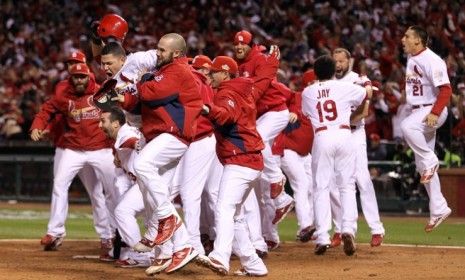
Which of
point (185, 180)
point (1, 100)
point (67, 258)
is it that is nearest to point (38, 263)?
point (67, 258)

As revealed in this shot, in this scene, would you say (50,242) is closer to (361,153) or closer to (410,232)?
(361,153)

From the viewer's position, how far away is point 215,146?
11.5 meters

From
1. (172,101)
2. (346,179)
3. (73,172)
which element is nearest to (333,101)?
(346,179)

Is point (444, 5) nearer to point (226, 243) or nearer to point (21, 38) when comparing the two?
point (21, 38)

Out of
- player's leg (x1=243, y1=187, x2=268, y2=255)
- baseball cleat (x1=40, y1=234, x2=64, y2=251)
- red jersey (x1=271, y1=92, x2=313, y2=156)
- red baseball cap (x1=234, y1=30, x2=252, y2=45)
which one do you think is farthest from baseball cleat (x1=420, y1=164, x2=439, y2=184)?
baseball cleat (x1=40, y1=234, x2=64, y2=251)

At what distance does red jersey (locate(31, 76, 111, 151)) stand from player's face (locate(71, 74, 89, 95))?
5 centimetres

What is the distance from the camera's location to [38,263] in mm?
12039

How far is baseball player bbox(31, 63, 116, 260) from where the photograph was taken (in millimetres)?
13820

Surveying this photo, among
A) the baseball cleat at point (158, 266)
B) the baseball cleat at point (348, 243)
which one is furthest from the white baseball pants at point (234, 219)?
the baseball cleat at point (348, 243)

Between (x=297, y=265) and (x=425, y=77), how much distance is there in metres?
3.14

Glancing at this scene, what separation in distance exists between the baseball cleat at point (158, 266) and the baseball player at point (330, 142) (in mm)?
2832

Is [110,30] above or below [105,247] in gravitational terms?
above

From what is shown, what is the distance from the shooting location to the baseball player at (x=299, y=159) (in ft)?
48.1

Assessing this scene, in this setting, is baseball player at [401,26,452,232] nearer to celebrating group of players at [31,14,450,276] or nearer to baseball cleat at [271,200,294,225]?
celebrating group of players at [31,14,450,276]
